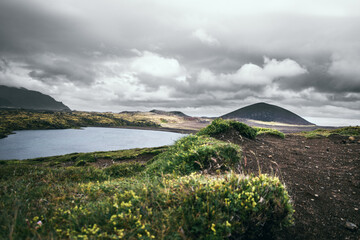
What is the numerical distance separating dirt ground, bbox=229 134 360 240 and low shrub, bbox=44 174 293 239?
0.61 metres

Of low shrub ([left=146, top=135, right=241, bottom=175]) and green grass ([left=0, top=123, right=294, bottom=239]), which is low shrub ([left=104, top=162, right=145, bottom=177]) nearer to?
low shrub ([left=146, top=135, right=241, bottom=175])

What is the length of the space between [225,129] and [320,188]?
7069 mm

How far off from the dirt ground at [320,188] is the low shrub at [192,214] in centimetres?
61

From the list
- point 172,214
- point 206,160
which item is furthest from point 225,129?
point 172,214

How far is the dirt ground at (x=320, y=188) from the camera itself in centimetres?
421

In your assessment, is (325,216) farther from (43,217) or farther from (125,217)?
(43,217)

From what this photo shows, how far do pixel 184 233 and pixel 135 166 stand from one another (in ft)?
Result: 34.6

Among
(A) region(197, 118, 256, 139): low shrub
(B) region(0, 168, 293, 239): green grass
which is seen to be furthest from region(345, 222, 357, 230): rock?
(A) region(197, 118, 256, 139): low shrub

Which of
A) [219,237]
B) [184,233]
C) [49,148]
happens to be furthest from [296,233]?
[49,148]

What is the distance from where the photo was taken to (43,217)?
3.69 m

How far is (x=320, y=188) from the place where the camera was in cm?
641

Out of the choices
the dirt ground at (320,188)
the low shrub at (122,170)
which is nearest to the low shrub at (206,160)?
the dirt ground at (320,188)

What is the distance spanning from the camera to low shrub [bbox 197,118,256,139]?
42.0 ft

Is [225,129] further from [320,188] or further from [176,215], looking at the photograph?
[176,215]
